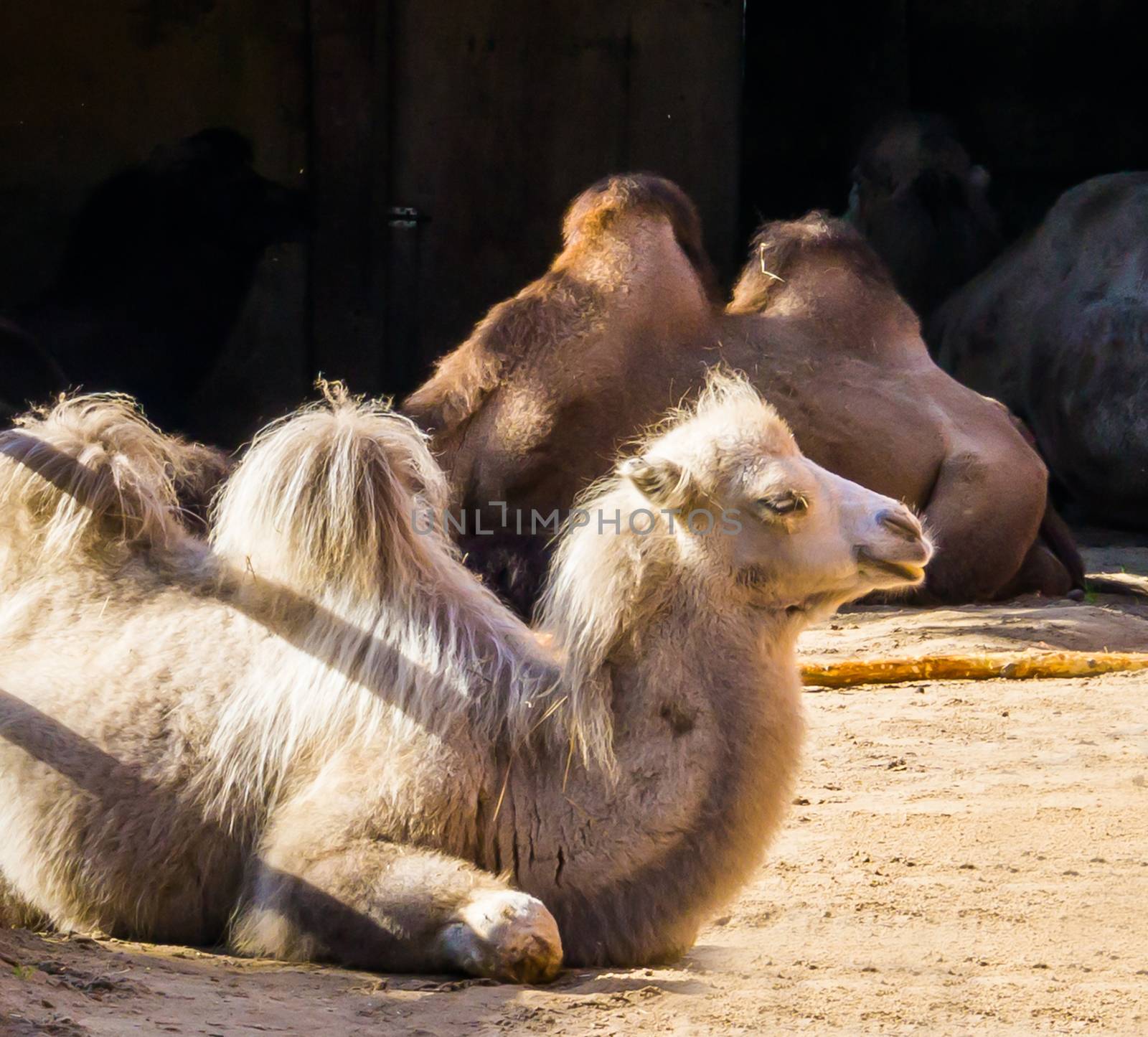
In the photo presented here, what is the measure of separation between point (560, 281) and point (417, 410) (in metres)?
0.71

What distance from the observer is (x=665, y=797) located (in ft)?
9.43

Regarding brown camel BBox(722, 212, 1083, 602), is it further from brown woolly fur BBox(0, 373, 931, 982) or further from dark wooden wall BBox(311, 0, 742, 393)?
brown woolly fur BBox(0, 373, 931, 982)

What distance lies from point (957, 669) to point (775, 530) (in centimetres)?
223

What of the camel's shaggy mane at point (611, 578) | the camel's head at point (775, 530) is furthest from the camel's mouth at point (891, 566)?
the camel's shaggy mane at point (611, 578)

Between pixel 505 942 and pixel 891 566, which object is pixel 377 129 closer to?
pixel 891 566

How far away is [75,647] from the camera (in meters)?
3.26

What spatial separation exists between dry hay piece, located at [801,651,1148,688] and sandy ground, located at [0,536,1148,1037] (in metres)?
0.11

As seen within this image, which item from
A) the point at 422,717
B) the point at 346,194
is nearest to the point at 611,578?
the point at 422,717

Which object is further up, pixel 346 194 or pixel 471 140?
pixel 471 140

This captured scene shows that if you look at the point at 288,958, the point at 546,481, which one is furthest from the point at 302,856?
the point at 546,481

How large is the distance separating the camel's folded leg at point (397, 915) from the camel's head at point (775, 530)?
27.4 inches

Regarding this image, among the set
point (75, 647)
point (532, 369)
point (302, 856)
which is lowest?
point (302, 856)

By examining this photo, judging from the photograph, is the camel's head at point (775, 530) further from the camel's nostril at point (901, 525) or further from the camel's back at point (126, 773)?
the camel's back at point (126, 773)

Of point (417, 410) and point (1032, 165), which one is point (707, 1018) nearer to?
point (417, 410)
